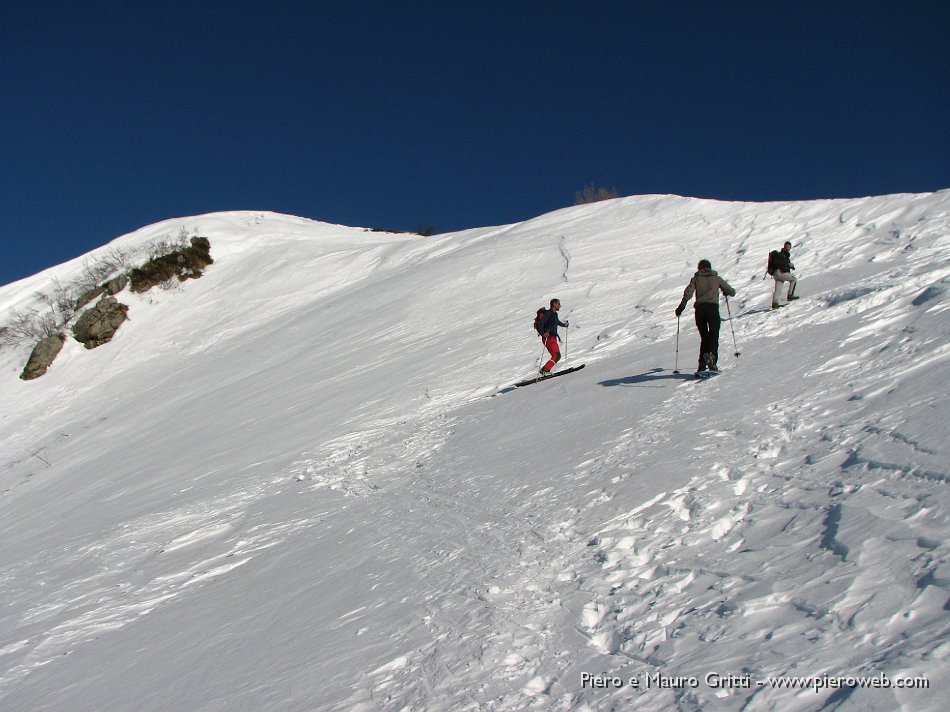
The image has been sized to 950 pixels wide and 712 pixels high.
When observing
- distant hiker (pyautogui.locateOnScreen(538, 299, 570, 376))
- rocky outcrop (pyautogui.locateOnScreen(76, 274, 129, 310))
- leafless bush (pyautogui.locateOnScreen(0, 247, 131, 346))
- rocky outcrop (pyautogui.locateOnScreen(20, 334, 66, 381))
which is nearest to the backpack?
distant hiker (pyautogui.locateOnScreen(538, 299, 570, 376))

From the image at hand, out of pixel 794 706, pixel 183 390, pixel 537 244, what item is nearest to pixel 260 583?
pixel 794 706

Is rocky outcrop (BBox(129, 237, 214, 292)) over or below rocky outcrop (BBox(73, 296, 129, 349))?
over

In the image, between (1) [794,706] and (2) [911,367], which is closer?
(1) [794,706]

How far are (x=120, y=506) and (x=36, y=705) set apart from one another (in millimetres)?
5913

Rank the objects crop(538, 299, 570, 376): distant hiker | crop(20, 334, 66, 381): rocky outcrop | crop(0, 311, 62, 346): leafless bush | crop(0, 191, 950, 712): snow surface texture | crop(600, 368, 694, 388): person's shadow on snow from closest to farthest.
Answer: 1. crop(0, 191, 950, 712): snow surface texture
2. crop(600, 368, 694, 388): person's shadow on snow
3. crop(538, 299, 570, 376): distant hiker
4. crop(20, 334, 66, 381): rocky outcrop
5. crop(0, 311, 62, 346): leafless bush

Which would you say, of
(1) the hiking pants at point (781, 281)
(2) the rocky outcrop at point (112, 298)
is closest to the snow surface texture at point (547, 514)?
(1) the hiking pants at point (781, 281)

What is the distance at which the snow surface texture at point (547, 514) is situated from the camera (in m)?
4.13

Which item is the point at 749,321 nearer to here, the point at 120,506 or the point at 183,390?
the point at 120,506

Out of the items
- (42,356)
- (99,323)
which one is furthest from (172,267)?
(42,356)

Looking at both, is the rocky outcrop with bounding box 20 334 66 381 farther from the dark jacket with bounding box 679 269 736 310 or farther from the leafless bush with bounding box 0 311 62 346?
the dark jacket with bounding box 679 269 736 310

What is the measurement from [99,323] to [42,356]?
2.22 m

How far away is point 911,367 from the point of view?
7.55m

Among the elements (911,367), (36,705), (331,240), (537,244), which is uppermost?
(331,240)

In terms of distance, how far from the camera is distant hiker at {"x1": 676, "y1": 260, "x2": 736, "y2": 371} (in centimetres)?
998
